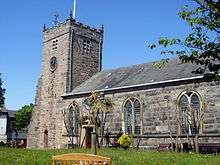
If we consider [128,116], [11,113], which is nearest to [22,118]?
[11,113]

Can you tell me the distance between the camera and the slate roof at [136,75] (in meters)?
26.2

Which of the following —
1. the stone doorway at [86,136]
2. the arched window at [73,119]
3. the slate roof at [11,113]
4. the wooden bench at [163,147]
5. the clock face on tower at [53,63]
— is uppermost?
the clock face on tower at [53,63]

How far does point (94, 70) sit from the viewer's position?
38.5m

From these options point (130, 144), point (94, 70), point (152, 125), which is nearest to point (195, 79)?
point (152, 125)

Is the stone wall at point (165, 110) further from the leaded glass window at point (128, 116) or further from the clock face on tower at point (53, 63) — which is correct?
the clock face on tower at point (53, 63)

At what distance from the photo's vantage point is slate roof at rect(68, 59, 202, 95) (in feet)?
86.0

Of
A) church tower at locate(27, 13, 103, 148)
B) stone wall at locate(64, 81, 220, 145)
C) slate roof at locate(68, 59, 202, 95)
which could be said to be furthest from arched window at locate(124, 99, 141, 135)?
church tower at locate(27, 13, 103, 148)

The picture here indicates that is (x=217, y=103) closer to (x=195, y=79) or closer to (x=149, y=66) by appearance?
(x=195, y=79)

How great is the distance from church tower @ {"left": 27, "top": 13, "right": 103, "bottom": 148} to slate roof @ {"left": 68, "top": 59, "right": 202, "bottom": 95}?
5.48ft

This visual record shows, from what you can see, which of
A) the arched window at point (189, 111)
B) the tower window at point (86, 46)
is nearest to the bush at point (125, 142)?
the arched window at point (189, 111)

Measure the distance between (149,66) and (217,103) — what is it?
9.36m

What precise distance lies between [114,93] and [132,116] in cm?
276

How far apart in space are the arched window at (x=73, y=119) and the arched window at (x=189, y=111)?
11.6 meters

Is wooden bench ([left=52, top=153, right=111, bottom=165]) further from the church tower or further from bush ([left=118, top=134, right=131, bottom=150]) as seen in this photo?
the church tower
